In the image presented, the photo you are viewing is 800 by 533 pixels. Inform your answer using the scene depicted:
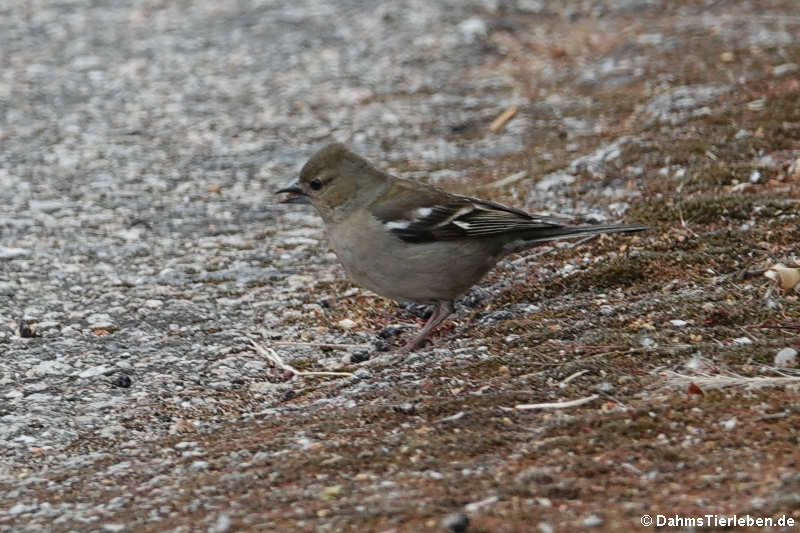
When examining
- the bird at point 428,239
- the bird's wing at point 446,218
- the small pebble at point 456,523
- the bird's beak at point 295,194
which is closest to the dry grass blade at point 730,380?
the bird at point 428,239

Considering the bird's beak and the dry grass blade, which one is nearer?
the dry grass blade

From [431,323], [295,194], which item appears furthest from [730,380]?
[295,194]

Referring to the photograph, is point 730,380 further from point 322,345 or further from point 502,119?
point 502,119

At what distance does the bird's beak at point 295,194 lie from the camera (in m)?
5.51

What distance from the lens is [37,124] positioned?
28.4 ft

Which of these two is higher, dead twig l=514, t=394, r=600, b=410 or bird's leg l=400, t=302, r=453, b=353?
Answer: dead twig l=514, t=394, r=600, b=410

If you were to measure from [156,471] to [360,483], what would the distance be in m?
0.81

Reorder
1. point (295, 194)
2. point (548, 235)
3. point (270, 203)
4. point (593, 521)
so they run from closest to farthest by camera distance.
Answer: point (593, 521) < point (548, 235) < point (295, 194) < point (270, 203)

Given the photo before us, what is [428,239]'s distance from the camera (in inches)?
201

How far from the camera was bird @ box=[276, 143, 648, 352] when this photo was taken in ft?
16.6

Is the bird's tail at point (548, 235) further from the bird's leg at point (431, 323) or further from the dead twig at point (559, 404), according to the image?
the dead twig at point (559, 404)

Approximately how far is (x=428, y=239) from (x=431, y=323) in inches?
15.4

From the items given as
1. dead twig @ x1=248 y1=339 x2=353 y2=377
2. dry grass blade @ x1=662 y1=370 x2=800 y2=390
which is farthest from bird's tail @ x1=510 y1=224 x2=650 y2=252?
dry grass blade @ x1=662 y1=370 x2=800 y2=390

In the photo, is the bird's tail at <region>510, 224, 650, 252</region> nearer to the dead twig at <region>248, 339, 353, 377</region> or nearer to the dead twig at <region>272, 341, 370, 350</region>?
the dead twig at <region>272, 341, 370, 350</region>
